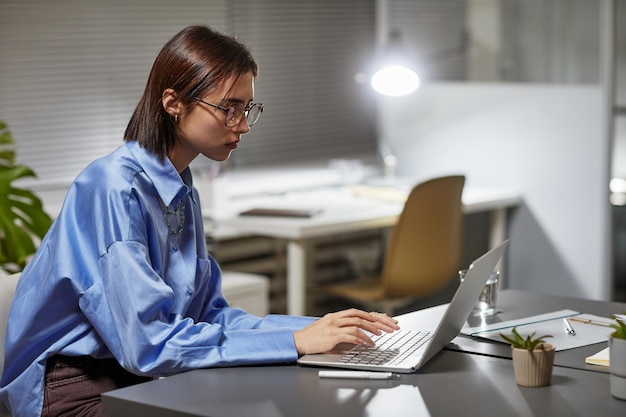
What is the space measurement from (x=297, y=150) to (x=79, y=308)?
2981 mm

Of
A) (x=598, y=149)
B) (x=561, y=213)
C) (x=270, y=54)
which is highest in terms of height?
(x=270, y=54)

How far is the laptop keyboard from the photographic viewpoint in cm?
163

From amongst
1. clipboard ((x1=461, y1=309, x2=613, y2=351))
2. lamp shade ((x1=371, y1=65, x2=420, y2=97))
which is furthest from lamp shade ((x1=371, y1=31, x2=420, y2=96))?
clipboard ((x1=461, y1=309, x2=613, y2=351))

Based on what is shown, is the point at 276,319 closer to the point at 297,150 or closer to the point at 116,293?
the point at 116,293

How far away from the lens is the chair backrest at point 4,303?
6.13 feet

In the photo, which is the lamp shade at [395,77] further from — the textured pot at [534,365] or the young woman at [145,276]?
the textured pot at [534,365]

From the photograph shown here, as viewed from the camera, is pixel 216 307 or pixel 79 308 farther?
pixel 216 307

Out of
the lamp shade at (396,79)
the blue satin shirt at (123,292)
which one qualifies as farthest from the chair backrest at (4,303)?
the lamp shade at (396,79)

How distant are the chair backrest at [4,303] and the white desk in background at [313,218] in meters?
1.69

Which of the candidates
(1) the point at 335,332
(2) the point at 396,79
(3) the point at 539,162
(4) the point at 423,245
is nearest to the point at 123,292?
(1) the point at 335,332

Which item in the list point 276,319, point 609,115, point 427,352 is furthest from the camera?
point 609,115

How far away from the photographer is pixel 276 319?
1915 mm

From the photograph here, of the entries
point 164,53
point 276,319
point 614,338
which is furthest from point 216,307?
point 614,338

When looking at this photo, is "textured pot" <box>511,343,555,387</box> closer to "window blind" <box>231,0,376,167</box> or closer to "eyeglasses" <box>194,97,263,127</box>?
"eyeglasses" <box>194,97,263,127</box>
